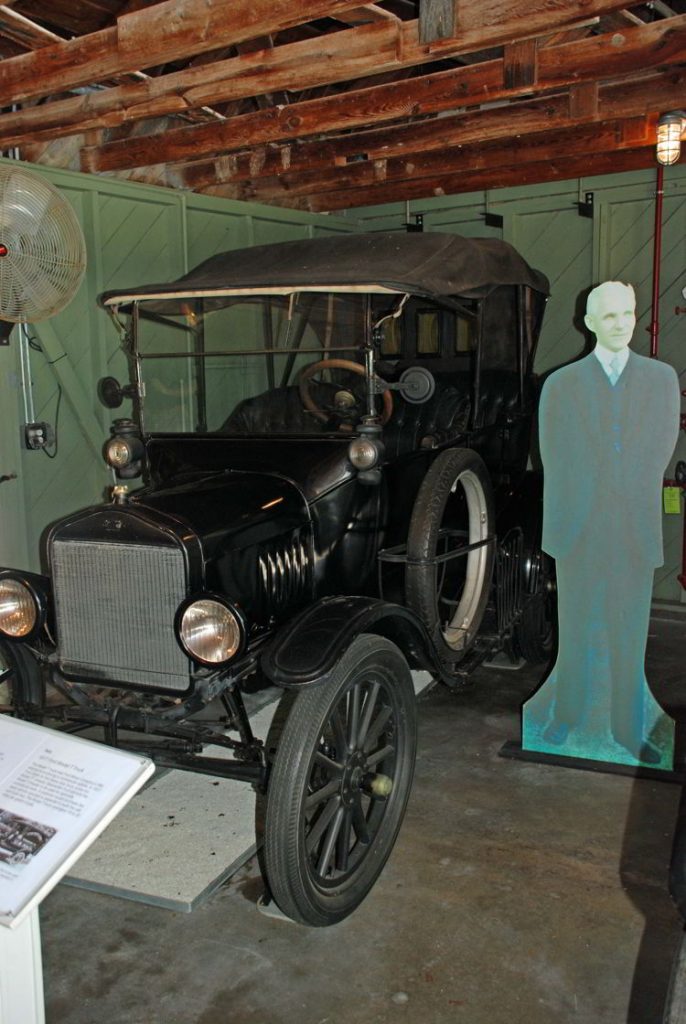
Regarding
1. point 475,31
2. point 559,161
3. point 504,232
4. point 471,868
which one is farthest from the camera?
point 504,232

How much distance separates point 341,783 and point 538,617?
7.46 feet

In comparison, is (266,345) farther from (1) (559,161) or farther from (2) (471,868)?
(1) (559,161)

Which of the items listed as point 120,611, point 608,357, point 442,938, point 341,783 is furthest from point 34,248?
point 442,938

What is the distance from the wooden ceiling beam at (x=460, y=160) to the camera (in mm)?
5262

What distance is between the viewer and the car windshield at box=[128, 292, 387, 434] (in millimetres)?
3541

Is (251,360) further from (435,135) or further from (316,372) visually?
(435,135)

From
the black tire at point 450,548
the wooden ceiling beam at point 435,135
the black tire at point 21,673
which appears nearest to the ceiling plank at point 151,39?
the black tire at point 450,548

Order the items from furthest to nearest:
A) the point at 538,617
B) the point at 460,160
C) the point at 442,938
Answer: the point at 460,160 → the point at 538,617 → the point at 442,938

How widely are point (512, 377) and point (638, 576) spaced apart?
1446 mm

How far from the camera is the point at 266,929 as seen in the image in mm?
2742

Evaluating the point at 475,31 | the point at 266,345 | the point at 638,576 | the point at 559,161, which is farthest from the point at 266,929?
the point at 559,161

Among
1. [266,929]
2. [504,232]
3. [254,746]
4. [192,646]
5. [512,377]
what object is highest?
[504,232]

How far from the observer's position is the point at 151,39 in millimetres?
3496

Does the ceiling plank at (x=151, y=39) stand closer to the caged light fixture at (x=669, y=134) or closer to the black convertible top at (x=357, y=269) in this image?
the black convertible top at (x=357, y=269)
